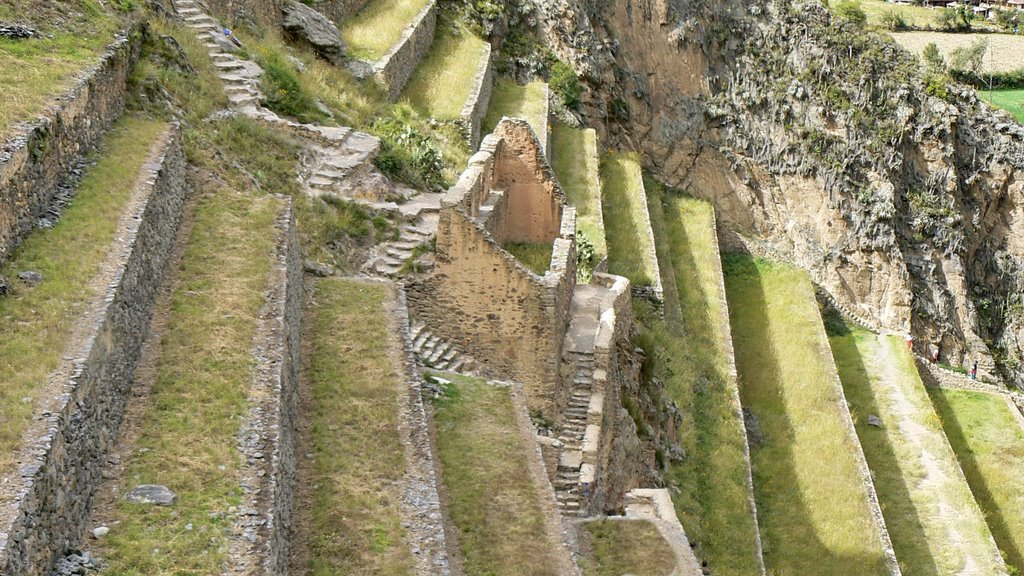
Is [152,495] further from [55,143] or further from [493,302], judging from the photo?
[493,302]

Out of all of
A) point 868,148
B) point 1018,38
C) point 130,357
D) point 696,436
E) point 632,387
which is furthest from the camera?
point 1018,38

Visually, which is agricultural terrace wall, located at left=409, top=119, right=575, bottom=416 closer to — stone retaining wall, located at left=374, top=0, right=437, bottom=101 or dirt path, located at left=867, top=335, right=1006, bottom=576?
stone retaining wall, located at left=374, top=0, right=437, bottom=101

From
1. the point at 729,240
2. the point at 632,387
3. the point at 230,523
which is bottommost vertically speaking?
the point at 729,240

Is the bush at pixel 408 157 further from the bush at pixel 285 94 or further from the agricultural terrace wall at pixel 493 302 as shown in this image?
the agricultural terrace wall at pixel 493 302

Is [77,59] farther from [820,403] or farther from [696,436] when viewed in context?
[820,403]

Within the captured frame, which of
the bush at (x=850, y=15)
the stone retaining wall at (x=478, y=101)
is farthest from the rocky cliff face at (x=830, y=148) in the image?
the stone retaining wall at (x=478, y=101)

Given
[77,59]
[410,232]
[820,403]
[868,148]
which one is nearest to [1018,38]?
[868,148]
